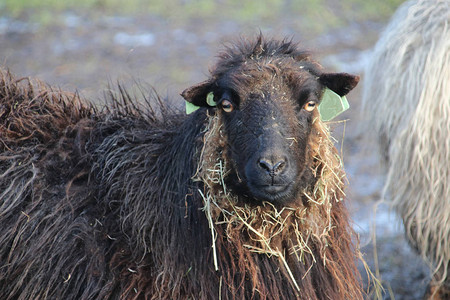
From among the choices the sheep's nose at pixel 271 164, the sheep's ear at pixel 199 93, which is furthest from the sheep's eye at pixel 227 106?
the sheep's nose at pixel 271 164

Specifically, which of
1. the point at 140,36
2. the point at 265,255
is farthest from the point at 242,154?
the point at 140,36

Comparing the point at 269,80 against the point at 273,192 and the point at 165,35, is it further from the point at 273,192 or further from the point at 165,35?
the point at 165,35

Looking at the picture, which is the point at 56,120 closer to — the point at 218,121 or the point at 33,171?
the point at 33,171

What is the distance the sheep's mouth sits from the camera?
9.78 feet

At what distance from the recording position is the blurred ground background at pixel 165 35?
29.5ft

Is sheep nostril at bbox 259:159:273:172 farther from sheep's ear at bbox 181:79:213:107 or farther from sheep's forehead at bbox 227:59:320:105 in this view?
sheep's ear at bbox 181:79:213:107

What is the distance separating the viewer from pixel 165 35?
35.2ft

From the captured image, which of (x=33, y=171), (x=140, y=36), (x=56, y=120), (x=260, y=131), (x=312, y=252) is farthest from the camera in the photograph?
(x=140, y=36)

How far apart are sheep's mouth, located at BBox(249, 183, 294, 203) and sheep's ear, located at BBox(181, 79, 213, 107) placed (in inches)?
22.6

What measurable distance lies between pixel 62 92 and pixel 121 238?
124 cm

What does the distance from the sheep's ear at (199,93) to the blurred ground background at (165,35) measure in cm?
422

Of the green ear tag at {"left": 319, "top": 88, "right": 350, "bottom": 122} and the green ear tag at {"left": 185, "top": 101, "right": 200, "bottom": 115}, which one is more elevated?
the green ear tag at {"left": 319, "top": 88, "right": 350, "bottom": 122}

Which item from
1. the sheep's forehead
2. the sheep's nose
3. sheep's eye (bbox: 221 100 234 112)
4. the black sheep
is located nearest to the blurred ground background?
the black sheep

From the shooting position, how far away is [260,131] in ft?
9.95
